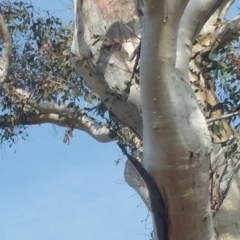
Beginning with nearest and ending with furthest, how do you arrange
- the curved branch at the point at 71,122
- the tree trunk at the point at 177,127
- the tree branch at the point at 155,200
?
the tree trunk at the point at 177,127
the tree branch at the point at 155,200
the curved branch at the point at 71,122

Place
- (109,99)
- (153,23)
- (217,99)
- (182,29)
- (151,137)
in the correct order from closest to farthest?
1. (153,23)
2. (151,137)
3. (182,29)
4. (109,99)
5. (217,99)

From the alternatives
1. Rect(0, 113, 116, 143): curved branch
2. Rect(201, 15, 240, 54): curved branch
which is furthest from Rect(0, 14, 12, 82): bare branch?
Rect(201, 15, 240, 54): curved branch

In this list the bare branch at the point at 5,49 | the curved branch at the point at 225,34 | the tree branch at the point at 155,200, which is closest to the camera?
the tree branch at the point at 155,200

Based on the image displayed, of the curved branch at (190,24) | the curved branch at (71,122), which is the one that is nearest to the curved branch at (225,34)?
the curved branch at (190,24)

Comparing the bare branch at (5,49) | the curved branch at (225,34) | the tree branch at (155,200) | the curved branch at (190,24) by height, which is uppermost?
the bare branch at (5,49)

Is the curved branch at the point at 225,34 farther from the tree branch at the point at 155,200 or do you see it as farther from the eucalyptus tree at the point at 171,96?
the tree branch at the point at 155,200

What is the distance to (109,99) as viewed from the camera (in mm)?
4453

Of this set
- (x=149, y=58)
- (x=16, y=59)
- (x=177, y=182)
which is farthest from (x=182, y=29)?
(x=16, y=59)

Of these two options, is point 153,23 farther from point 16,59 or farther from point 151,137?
point 16,59

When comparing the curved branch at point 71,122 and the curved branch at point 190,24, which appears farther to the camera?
the curved branch at point 71,122

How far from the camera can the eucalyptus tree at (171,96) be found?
3148mm

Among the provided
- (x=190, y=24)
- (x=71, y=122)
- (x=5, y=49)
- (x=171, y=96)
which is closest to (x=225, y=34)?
(x=190, y=24)

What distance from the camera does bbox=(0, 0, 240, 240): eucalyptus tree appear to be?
3.15 meters

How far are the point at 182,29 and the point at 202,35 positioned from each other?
1.44 m
